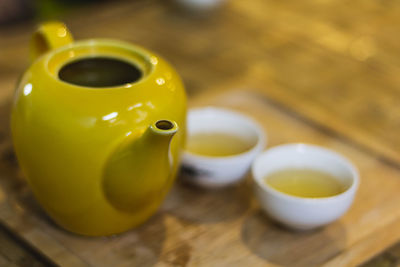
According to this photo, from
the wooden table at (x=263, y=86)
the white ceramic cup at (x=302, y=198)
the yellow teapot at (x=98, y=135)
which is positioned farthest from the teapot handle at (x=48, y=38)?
the white ceramic cup at (x=302, y=198)

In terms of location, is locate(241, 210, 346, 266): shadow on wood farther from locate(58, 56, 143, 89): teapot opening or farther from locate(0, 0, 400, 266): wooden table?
locate(58, 56, 143, 89): teapot opening

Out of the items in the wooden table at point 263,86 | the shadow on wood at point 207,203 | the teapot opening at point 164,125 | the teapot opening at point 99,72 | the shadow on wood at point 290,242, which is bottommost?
the shadow on wood at point 290,242

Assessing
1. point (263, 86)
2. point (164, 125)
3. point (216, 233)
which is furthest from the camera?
point (263, 86)

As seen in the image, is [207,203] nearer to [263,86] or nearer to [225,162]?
[225,162]

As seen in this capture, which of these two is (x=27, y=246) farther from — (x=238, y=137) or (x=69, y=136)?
(x=238, y=137)

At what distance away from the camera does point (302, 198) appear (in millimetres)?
605

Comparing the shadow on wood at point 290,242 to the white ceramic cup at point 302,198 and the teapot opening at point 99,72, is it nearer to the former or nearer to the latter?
the white ceramic cup at point 302,198

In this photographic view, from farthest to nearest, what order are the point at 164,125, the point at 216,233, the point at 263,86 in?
the point at 263,86 → the point at 216,233 → the point at 164,125

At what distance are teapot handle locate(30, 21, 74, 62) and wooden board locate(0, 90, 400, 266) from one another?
17 centimetres

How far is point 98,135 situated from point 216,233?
0.64 feet

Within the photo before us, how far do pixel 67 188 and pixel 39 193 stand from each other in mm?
53

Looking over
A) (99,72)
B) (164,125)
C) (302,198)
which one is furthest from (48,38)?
(302,198)

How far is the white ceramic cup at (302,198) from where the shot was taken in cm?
61

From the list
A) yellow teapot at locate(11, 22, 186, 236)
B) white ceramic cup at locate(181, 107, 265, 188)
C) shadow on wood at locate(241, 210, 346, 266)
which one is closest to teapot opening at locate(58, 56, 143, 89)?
yellow teapot at locate(11, 22, 186, 236)
